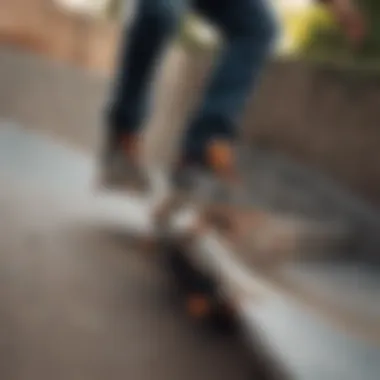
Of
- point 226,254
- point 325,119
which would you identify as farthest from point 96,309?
point 325,119

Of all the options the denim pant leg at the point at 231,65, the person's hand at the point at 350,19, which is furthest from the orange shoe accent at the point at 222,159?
the person's hand at the point at 350,19

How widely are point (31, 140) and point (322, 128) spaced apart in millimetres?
232

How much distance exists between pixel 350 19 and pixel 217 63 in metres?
0.11

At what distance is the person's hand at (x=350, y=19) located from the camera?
643mm

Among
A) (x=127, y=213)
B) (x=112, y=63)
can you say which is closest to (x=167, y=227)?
(x=127, y=213)

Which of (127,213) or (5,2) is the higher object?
(5,2)

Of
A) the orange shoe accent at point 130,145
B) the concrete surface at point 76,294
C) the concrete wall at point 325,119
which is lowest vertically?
the concrete surface at point 76,294

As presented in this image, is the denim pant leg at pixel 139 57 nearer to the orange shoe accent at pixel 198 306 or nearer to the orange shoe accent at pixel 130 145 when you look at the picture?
the orange shoe accent at pixel 130 145

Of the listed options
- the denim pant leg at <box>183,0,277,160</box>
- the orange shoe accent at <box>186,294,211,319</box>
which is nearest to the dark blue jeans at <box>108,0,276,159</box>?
the denim pant leg at <box>183,0,277,160</box>

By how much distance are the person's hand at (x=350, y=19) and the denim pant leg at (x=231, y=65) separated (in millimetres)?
49

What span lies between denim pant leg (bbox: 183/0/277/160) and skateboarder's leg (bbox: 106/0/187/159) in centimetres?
3

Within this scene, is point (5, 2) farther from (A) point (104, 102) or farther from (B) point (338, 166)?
(B) point (338, 166)

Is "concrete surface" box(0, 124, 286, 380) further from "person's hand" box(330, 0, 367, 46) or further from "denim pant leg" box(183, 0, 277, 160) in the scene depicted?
"person's hand" box(330, 0, 367, 46)

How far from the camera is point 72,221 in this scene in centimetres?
67
